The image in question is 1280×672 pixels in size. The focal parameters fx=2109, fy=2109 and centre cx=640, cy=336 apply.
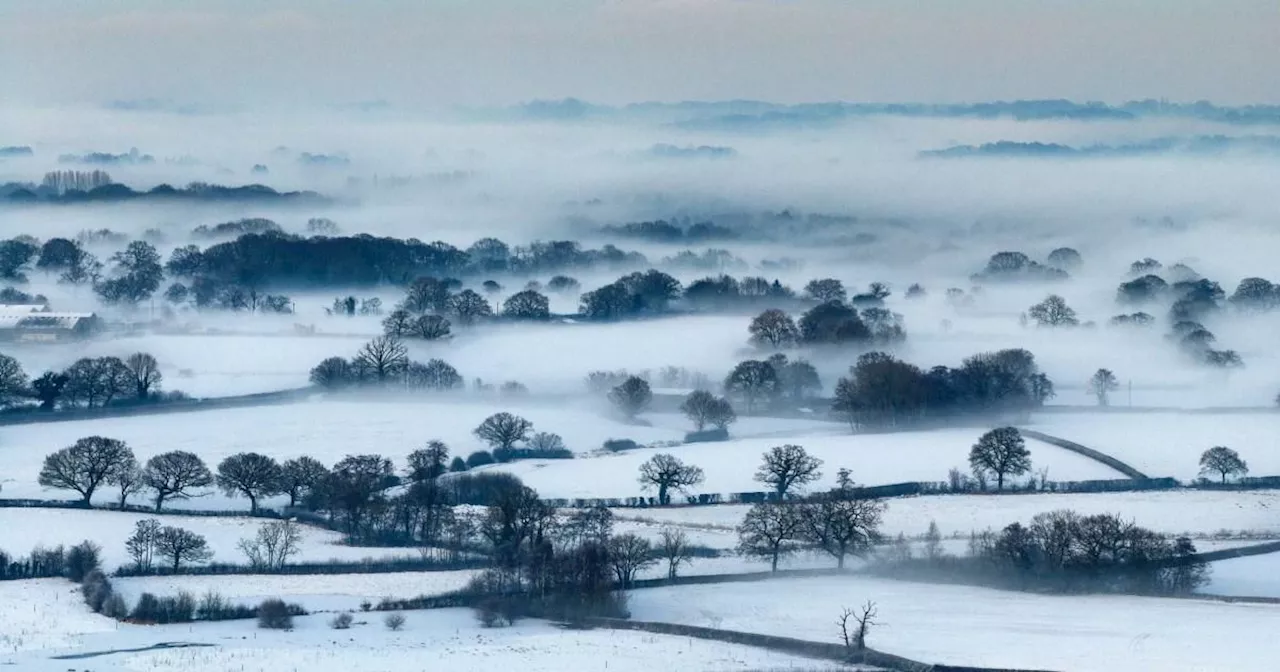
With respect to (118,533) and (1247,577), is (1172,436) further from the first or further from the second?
(118,533)

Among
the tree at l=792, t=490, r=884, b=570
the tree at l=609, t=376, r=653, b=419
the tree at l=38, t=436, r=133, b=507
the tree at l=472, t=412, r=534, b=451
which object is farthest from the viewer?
the tree at l=609, t=376, r=653, b=419

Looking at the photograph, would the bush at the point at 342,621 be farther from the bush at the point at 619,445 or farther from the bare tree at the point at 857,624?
the bush at the point at 619,445

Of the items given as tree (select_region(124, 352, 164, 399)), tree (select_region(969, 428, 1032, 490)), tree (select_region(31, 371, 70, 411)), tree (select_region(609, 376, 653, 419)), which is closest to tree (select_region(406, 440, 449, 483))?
tree (select_region(609, 376, 653, 419))

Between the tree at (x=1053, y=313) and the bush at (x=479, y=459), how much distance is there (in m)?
19.7

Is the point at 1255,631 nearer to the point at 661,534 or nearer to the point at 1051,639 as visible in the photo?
the point at 1051,639

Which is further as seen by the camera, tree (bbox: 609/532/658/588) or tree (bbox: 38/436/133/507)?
tree (bbox: 38/436/133/507)

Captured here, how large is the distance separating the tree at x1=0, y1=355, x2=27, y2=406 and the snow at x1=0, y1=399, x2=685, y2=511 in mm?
2498

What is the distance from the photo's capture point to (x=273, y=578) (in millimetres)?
24250

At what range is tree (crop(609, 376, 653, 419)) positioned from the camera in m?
37.1

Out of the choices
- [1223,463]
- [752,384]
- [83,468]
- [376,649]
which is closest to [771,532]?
[376,649]

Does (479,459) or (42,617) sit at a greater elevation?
(479,459)

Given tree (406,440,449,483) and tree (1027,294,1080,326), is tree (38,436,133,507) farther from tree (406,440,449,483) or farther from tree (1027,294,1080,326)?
tree (1027,294,1080,326)

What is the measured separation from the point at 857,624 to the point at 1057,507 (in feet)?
24.2

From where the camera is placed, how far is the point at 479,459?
32.2 metres
